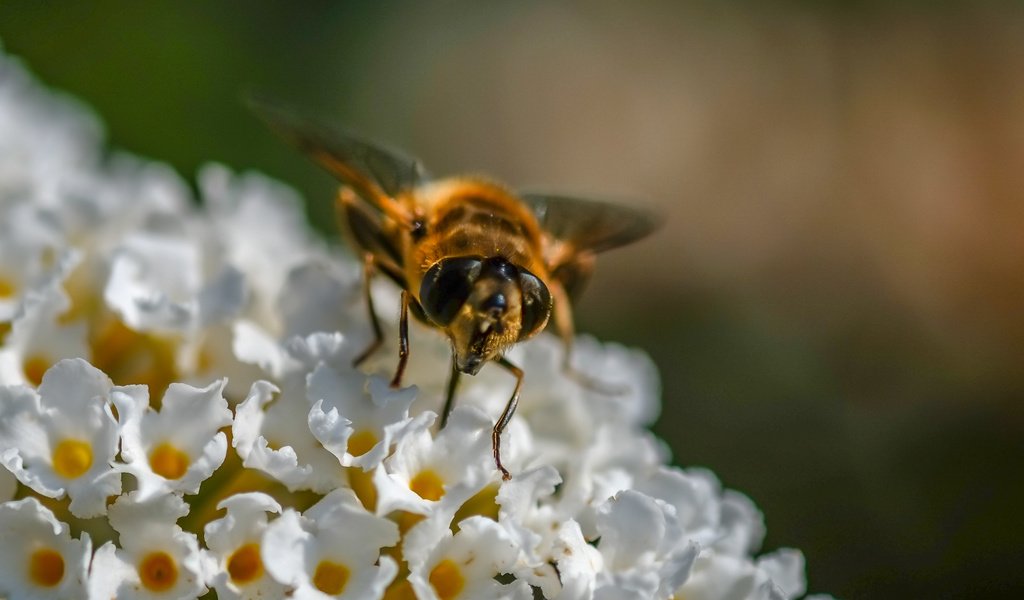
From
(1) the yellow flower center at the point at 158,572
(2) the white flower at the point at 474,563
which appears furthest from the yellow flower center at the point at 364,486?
(1) the yellow flower center at the point at 158,572

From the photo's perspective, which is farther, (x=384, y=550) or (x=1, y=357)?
(x=1, y=357)

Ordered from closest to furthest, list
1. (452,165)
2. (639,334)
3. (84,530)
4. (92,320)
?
(84,530)
(92,320)
(639,334)
(452,165)

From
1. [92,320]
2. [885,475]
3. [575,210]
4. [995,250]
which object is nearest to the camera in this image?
[92,320]

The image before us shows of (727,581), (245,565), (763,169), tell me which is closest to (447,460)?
(245,565)

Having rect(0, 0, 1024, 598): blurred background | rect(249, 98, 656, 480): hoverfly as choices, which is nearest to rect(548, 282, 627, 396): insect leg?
rect(249, 98, 656, 480): hoverfly

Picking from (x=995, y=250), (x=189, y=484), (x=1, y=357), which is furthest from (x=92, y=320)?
(x=995, y=250)

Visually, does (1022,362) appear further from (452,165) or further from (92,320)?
(92,320)

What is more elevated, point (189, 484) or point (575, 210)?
point (575, 210)
